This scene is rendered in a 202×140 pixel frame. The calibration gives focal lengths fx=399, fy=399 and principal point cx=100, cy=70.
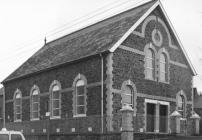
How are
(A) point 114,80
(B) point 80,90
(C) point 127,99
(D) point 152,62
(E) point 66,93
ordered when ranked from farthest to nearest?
(E) point 66,93 < (D) point 152,62 < (B) point 80,90 < (C) point 127,99 < (A) point 114,80

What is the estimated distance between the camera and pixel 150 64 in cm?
3328

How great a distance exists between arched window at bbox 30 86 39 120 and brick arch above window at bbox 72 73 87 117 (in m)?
6.76

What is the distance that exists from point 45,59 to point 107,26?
7677mm

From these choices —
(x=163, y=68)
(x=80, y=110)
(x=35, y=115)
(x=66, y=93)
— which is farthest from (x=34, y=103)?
(x=163, y=68)

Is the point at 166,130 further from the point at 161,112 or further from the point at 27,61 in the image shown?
the point at 27,61

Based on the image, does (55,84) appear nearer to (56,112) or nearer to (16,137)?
(56,112)

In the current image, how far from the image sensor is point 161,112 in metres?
33.8

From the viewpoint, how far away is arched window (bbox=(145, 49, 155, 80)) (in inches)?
1298

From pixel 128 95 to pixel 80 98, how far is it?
13.4 feet

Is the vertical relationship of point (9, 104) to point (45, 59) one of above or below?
below

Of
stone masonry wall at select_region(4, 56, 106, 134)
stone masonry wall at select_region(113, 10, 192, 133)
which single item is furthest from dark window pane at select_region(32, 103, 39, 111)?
stone masonry wall at select_region(113, 10, 192, 133)

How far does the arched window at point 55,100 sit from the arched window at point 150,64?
795 centimetres

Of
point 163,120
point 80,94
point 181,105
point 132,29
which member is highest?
point 132,29

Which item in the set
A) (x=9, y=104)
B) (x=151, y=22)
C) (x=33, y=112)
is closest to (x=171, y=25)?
(x=151, y=22)
